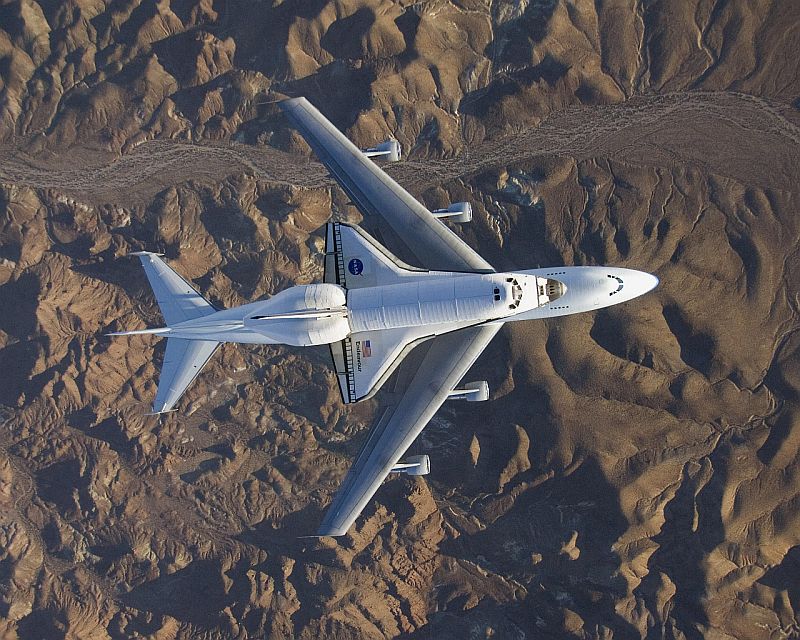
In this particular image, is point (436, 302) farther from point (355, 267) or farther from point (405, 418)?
point (405, 418)

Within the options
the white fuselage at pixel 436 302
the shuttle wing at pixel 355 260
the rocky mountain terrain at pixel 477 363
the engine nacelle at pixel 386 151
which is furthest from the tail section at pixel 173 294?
the engine nacelle at pixel 386 151

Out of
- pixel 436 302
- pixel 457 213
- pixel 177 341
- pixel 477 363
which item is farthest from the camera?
pixel 477 363

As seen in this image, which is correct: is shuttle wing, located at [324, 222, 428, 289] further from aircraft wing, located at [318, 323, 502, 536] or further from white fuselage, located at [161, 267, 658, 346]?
aircraft wing, located at [318, 323, 502, 536]

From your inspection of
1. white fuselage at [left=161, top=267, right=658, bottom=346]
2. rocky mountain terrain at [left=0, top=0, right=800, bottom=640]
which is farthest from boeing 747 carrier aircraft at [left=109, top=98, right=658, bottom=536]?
rocky mountain terrain at [left=0, top=0, right=800, bottom=640]

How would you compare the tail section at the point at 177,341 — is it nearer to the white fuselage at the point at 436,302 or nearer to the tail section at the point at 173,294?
the tail section at the point at 173,294

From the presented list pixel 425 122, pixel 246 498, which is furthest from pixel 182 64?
pixel 246 498

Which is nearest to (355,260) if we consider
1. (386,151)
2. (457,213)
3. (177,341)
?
(457,213)
